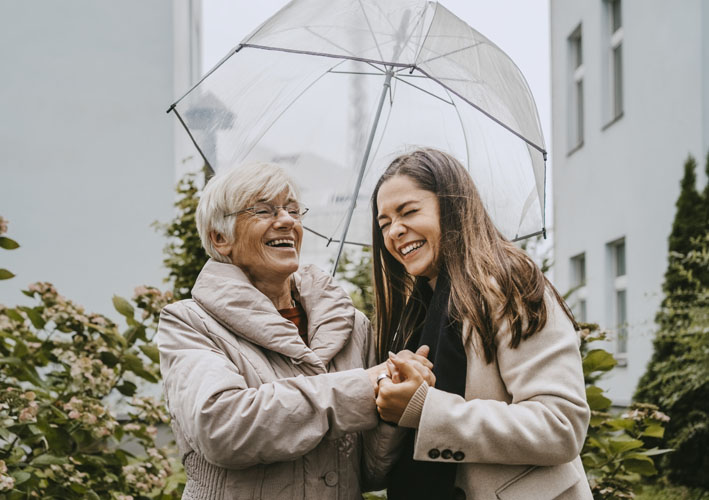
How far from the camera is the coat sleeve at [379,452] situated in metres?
2.16

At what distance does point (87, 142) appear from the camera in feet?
26.3

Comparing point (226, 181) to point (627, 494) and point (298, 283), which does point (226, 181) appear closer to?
point (298, 283)

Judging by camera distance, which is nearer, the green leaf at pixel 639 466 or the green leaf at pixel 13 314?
the green leaf at pixel 639 466

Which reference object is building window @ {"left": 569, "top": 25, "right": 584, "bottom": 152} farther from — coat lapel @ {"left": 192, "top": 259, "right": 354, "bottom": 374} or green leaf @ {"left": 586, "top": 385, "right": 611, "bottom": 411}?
coat lapel @ {"left": 192, "top": 259, "right": 354, "bottom": 374}

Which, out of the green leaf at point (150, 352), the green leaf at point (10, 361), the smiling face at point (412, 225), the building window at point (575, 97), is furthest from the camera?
the building window at point (575, 97)

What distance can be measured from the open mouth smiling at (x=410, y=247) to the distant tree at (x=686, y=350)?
3.97m

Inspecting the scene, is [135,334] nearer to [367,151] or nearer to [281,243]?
[367,151]

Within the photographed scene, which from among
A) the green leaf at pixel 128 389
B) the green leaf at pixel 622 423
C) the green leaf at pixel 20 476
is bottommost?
the green leaf at pixel 20 476

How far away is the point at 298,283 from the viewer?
2568 millimetres

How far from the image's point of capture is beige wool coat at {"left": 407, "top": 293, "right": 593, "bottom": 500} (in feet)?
6.32

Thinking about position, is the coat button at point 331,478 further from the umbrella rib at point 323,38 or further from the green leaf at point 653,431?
the green leaf at point 653,431

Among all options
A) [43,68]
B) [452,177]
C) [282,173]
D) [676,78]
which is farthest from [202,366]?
[676,78]

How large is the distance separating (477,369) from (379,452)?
0.35 metres

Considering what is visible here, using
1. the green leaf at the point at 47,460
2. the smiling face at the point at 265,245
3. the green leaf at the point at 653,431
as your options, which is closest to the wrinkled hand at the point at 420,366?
the smiling face at the point at 265,245
